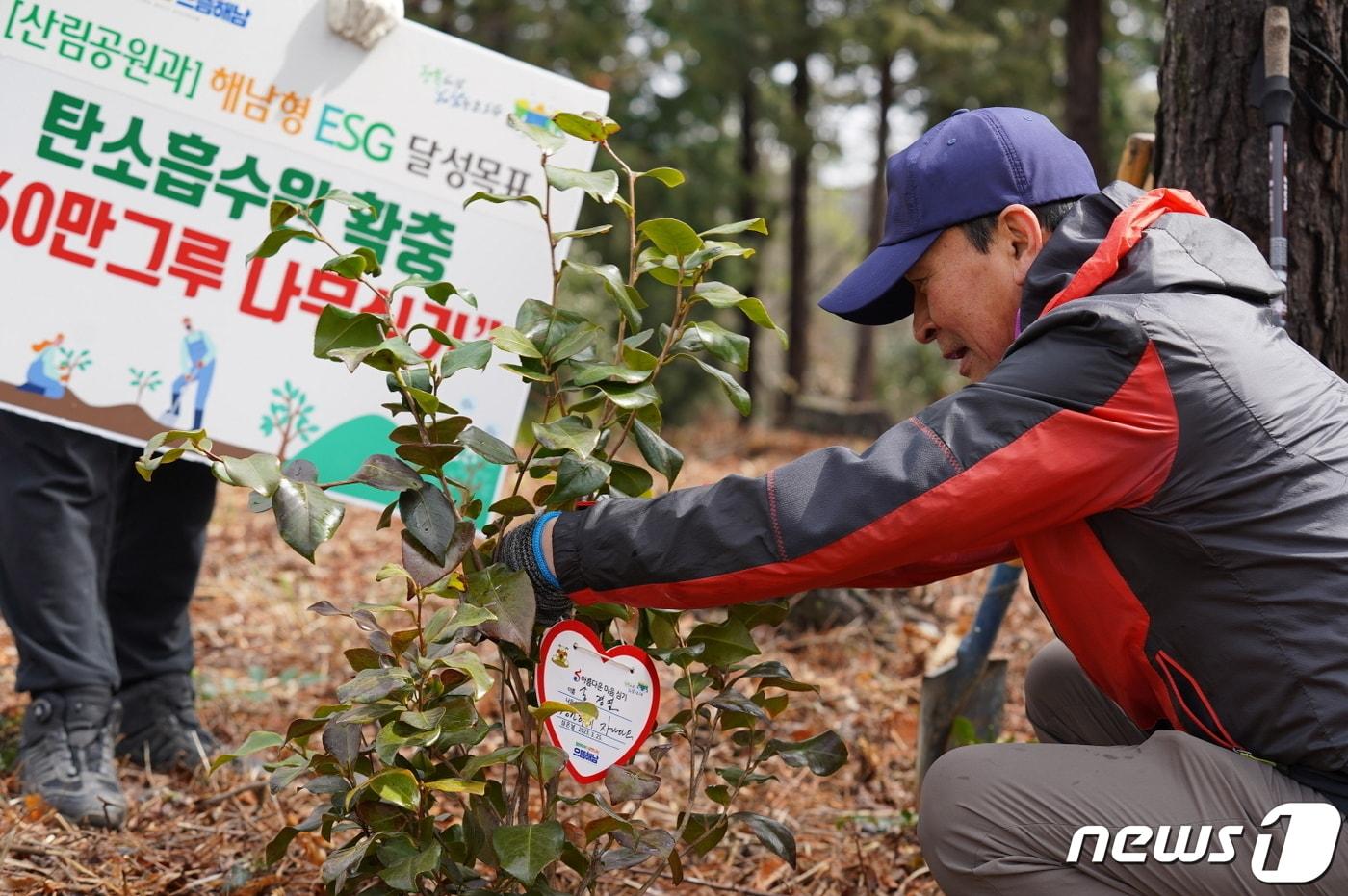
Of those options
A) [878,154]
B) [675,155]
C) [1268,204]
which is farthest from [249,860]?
[878,154]

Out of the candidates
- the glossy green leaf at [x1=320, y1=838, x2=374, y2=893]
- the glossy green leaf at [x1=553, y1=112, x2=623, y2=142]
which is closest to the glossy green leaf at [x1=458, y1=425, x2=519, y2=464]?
the glossy green leaf at [x1=553, y1=112, x2=623, y2=142]

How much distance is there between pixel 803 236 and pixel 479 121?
41.5 feet

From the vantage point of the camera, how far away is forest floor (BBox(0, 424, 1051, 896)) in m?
2.48

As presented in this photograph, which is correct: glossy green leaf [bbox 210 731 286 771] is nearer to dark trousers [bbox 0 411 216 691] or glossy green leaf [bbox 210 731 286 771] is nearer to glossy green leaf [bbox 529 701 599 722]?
glossy green leaf [bbox 529 701 599 722]

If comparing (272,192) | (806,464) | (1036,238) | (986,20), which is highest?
(986,20)

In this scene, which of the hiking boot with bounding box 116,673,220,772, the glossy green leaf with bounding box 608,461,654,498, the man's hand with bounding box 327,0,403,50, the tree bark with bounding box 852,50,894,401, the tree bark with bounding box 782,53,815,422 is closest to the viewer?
the glossy green leaf with bounding box 608,461,654,498

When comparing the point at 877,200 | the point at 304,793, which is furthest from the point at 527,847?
the point at 877,200

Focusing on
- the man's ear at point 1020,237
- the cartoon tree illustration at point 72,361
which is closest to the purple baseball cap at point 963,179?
the man's ear at point 1020,237

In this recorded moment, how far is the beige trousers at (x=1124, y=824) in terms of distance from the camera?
1.70 meters

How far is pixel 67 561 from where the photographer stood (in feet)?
9.05

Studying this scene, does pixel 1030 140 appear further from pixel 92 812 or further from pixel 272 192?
pixel 92 812

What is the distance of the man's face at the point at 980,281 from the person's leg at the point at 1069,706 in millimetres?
669

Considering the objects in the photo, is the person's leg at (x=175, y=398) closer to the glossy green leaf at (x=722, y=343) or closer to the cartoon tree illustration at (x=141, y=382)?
the cartoon tree illustration at (x=141, y=382)

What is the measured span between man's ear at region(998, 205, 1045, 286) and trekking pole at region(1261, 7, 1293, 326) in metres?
0.87
